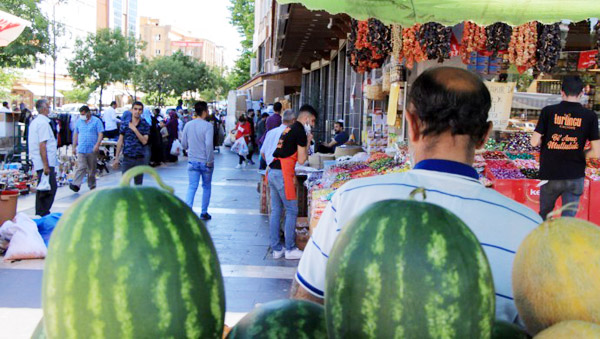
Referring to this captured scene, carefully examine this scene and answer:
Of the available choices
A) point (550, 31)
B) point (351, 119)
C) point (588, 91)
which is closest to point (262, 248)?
point (550, 31)

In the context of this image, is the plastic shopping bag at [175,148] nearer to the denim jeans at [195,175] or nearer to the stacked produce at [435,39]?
the denim jeans at [195,175]

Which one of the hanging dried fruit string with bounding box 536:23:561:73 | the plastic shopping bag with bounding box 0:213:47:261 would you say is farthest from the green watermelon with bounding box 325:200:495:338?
the plastic shopping bag with bounding box 0:213:47:261

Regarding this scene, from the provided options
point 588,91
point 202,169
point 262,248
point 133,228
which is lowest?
point 262,248

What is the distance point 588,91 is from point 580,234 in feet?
33.4

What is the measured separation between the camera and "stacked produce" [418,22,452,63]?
6270 mm

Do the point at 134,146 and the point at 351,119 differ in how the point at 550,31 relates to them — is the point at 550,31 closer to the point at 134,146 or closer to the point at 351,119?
the point at 134,146

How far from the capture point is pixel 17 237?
24.0ft

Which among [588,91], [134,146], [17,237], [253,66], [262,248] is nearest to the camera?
[17,237]

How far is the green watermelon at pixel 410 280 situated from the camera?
0.87 meters

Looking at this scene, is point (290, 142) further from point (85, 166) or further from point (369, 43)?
point (85, 166)

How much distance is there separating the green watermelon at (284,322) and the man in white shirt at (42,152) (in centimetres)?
877

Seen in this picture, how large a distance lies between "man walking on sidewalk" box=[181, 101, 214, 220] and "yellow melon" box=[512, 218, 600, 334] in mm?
8978

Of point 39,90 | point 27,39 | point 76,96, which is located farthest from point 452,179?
point 76,96

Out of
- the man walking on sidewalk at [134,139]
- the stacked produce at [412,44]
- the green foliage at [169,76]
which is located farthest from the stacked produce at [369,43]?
the green foliage at [169,76]
